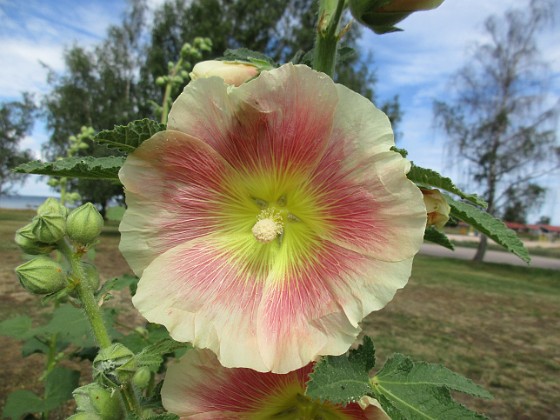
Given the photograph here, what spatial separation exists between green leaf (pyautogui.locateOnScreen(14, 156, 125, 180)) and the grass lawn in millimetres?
3925

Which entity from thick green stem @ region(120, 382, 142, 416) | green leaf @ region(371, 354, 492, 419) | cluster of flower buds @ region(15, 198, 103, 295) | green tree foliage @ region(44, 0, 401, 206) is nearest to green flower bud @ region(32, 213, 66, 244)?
cluster of flower buds @ region(15, 198, 103, 295)

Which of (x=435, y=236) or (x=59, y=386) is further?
(x=59, y=386)

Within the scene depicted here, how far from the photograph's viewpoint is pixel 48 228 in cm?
76

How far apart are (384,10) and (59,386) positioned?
7.52 ft

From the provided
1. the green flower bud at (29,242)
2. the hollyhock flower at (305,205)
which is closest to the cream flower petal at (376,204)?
the hollyhock flower at (305,205)

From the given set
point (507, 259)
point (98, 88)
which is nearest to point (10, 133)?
point (98, 88)

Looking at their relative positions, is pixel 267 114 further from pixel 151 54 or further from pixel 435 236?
pixel 151 54

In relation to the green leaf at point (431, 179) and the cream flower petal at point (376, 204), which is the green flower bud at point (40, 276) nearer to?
the cream flower petal at point (376, 204)

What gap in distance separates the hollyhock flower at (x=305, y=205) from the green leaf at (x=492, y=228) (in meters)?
0.25

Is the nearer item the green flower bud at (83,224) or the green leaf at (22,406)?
the green flower bud at (83,224)

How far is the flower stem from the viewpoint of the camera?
0.75 meters

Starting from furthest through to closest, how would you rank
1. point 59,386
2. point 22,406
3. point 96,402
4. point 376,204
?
point 22,406 < point 59,386 < point 96,402 < point 376,204

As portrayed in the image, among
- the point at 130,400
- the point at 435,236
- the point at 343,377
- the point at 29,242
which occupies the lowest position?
the point at 130,400

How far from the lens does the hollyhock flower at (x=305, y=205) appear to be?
62 centimetres
